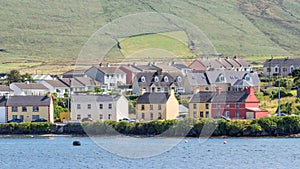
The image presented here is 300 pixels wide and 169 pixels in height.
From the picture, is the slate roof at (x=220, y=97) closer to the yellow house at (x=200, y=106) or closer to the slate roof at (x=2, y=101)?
the yellow house at (x=200, y=106)

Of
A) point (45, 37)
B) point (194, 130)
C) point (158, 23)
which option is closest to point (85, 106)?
point (194, 130)

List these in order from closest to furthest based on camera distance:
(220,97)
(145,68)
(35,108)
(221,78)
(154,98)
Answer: (154,98)
(220,97)
(35,108)
(221,78)
(145,68)

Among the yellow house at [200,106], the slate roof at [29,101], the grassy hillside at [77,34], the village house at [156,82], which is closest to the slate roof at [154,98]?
the yellow house at [200,106]

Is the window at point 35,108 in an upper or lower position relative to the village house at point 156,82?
lower

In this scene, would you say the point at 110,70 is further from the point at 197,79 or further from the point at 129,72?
the point at 197,79

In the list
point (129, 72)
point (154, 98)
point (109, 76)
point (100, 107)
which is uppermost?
point (129, 72)

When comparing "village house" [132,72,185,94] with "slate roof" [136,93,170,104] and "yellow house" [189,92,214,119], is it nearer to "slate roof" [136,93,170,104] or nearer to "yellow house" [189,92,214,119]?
"slate roof" [136,93,170,104]

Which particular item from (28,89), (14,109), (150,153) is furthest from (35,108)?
(150,153)

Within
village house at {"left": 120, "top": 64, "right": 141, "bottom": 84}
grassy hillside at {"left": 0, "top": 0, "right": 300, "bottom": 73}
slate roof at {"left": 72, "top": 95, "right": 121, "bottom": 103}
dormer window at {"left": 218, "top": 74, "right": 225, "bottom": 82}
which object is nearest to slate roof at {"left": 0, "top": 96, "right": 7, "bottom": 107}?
slate roof at {"left": 72, "top": 95, "right": 121, "bottom": 103}
